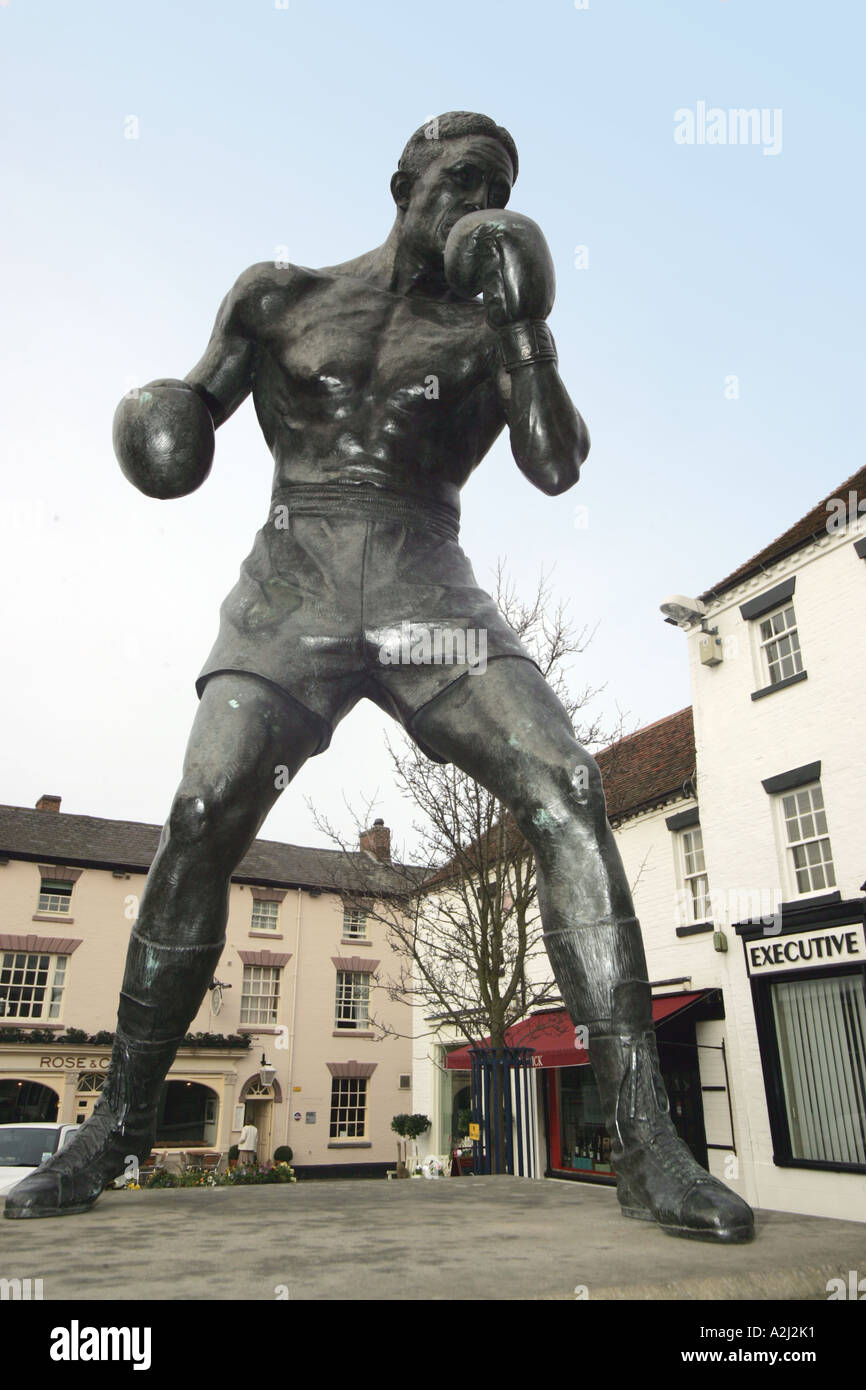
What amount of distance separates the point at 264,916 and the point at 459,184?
97.5 ft

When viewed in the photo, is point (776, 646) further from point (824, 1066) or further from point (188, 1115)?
point (188, 1115)

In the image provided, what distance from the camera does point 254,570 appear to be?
9.00 feet

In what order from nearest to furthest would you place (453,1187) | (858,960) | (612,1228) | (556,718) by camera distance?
(612,1228) < (556,718) < (453,1187) < (858,960)

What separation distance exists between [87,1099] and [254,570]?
2822cm

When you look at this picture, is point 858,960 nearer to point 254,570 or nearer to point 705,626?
point 705,626

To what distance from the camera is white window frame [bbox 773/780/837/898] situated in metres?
14.2

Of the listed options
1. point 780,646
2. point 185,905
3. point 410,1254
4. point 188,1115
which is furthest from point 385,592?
point 188,1115

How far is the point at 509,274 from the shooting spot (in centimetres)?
237

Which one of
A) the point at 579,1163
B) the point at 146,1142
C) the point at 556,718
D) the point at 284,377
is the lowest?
the point at 579,1163

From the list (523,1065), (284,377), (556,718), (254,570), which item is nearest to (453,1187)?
(556,718)

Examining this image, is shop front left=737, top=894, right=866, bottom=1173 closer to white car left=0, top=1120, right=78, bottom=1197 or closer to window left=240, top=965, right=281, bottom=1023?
white car left=0, top=1120, right=78, bottom=1197

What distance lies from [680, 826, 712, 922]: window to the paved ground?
14.5 m

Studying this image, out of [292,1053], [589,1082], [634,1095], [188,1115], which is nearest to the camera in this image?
[634,1095]
